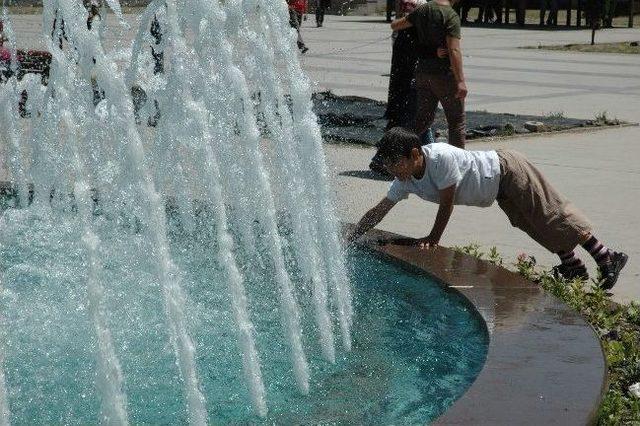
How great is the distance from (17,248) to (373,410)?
326 centimetres

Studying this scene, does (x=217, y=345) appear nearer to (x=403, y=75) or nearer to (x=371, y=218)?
(x=371, y=218)

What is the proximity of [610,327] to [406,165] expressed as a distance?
1.20 metres

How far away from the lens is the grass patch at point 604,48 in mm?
25228

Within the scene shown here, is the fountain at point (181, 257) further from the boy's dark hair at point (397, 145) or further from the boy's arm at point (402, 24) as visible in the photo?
the boy's arm at point (402, 24)

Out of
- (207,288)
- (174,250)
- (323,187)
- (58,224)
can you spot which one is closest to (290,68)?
(323,187)

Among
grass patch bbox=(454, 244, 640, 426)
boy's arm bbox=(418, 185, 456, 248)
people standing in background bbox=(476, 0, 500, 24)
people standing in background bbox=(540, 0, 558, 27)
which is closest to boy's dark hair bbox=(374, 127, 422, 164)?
boy's arm bbox=(418, 185, 456, 248)

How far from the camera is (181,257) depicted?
6.26 metres

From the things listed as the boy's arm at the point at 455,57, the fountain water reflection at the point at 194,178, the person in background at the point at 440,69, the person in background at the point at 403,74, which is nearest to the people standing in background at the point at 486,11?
the person in background at the point at 403,74

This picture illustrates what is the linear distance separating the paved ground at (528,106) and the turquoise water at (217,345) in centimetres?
134

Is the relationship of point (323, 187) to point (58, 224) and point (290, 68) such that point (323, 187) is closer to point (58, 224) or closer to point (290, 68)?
point (290, 68)

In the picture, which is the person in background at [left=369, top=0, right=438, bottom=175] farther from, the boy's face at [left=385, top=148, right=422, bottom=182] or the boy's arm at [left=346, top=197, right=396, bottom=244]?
the boy's face at [left=385, top=148, right=422, bottom=182]

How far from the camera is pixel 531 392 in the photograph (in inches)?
146

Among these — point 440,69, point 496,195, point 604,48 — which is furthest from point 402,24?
point 604,48

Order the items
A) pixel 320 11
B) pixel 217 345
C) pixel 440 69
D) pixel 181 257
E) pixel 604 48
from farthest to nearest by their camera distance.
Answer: pixel 320 11 < pixel 604 48 < pixel 440 69 < pixel 181 257 < pixel 217 345
